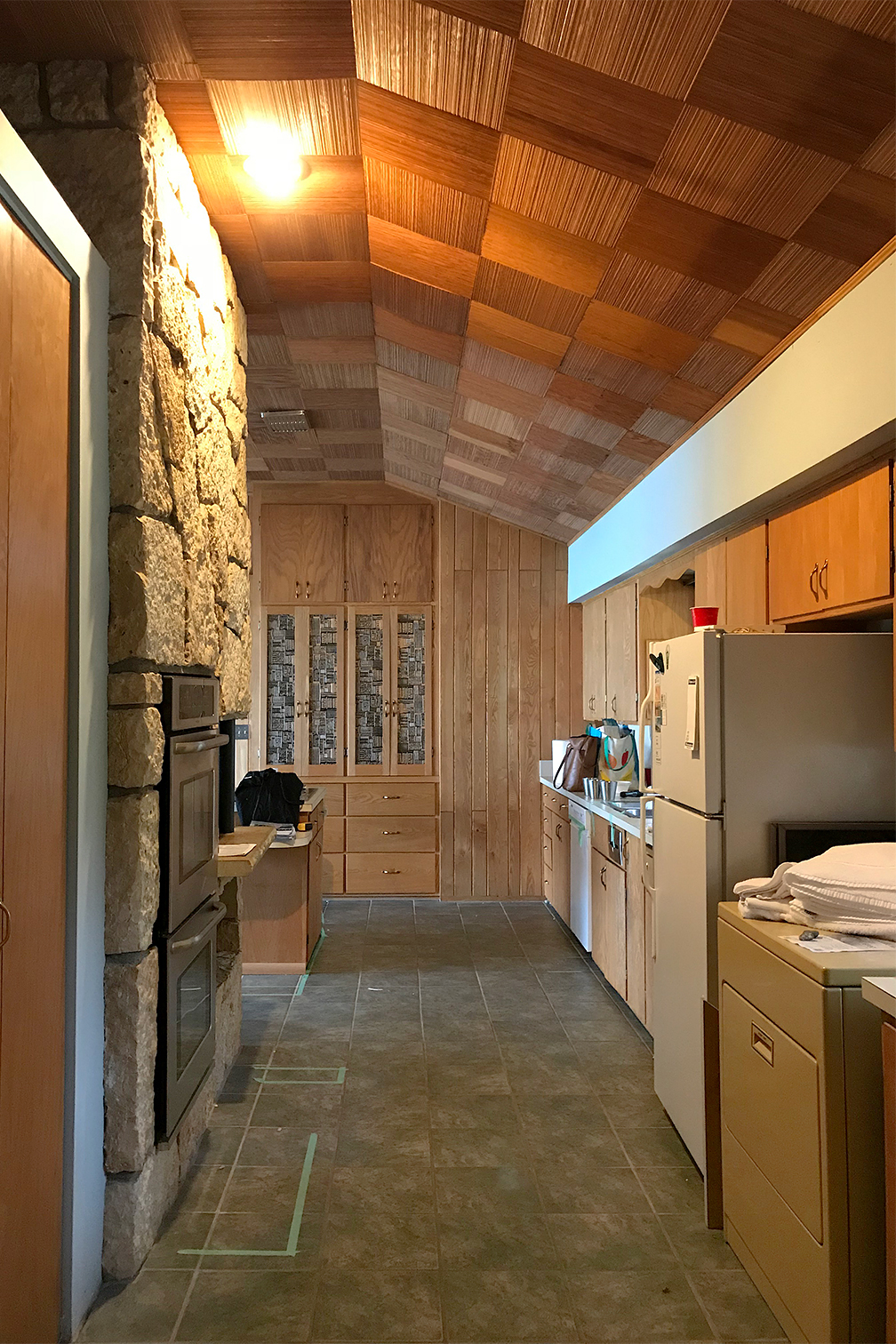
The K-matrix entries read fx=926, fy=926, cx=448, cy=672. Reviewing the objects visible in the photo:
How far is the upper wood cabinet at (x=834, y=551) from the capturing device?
89.5 inches

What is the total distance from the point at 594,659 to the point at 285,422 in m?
2.35

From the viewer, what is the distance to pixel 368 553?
21.7 ft

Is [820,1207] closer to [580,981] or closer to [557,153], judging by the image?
[557,153]

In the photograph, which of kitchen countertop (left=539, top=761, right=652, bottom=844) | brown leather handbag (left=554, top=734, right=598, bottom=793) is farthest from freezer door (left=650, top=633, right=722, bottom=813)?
brown leather handbag (left=554, top=734, right=598, bottom=793)

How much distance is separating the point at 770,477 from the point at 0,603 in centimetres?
215

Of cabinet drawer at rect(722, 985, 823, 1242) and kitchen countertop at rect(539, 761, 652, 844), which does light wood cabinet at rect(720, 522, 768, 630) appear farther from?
cabinet drawer at rect(722, 985, 823, 1242)

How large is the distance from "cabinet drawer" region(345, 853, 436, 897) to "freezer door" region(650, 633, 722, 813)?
3.68 m

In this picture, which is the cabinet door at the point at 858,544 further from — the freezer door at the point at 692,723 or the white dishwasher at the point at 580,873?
the white dishwasher at the point at 580,873

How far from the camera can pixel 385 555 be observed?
6617 mm

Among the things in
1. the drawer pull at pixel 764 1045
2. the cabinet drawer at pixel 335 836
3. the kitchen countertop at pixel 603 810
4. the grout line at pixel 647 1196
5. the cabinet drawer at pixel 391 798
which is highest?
the kitchen countertop at pixel 603 810

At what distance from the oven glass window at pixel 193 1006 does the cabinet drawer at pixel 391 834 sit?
3.52m

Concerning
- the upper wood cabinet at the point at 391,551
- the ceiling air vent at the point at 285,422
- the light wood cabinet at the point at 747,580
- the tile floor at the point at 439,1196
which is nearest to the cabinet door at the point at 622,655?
the light wood cabinet at the point at 747,580

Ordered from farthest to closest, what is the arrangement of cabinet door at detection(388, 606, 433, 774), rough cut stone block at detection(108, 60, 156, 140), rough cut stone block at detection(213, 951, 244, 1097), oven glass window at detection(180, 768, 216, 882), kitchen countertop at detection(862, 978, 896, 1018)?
cabinet door at detection(388, 606, 433, 774) → rough cut stone block at detection(213, 951, 244, 1097) → oven glass window at detection(180, 768, 216, 882) → rough cut stone block at detection(108, 60, 156, 140) → kitchen countertop at detection(862, 978, 896, 1018)

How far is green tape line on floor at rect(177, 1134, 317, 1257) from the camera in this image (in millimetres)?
2244
